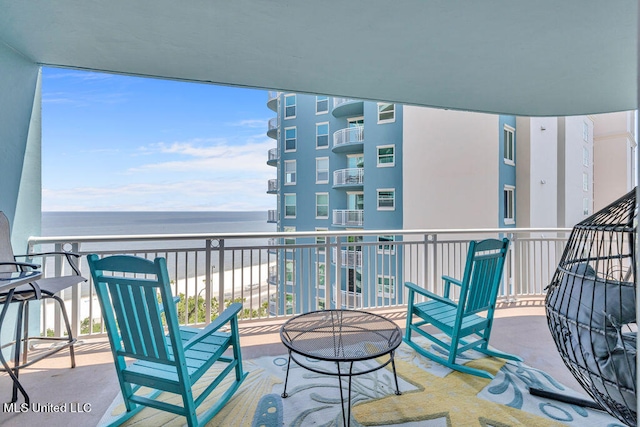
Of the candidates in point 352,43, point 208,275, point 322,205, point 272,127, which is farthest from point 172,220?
point 352,43

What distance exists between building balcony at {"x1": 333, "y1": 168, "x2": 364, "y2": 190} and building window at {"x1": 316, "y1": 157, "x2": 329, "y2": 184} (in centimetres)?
53

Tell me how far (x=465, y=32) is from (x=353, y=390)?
2571 millimetres

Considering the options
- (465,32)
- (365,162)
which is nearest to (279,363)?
(465,32)

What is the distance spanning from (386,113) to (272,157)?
247 inches

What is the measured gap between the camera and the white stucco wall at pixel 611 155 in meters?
11.4

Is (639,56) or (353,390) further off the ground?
(639,56)

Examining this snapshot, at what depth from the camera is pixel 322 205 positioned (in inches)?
524

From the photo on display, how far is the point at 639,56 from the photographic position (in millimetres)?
584

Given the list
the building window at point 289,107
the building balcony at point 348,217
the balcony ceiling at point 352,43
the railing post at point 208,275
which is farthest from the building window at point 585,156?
the railing post at point 208,275

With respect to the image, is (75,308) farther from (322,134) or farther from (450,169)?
(322,134)

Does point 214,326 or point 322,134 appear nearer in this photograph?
point 214,326

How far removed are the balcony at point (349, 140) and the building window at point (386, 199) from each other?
2.09m

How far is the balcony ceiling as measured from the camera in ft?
6.16

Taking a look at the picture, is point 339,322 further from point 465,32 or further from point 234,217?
point 234,217
